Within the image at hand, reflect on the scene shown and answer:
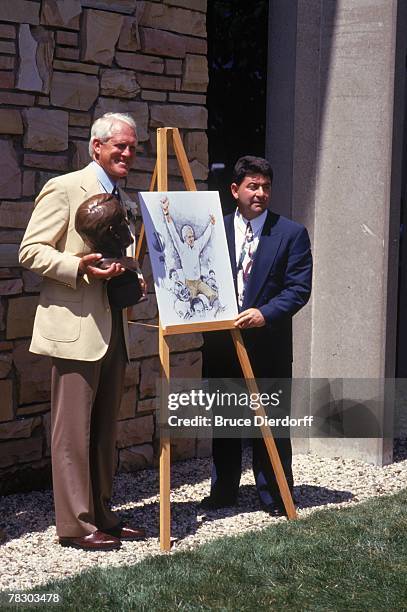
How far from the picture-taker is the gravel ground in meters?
5.43

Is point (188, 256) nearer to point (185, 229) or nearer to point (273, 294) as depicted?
point (185, 229)

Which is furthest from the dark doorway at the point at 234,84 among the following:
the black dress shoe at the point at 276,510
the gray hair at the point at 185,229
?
the black dress shoe at the point at 276,510

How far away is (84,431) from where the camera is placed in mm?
5500

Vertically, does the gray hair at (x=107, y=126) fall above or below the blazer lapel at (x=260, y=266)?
above

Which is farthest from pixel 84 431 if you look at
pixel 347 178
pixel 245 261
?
pixel 347 178

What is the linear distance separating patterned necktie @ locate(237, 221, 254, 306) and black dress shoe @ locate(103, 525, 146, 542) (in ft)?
4.29

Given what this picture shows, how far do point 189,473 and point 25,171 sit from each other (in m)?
2.09

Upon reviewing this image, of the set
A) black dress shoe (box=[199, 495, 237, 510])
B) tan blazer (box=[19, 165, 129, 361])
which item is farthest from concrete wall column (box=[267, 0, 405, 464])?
tan blazer (box=[19, 165, 129, 361])

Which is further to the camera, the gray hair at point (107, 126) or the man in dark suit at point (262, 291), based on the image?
the man in dark suit at point (262, 291)

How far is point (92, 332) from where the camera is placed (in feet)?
17.7

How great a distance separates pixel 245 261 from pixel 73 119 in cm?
133

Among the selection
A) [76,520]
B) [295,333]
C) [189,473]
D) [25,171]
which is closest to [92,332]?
[76,520]

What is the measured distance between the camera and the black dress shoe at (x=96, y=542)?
5.54m

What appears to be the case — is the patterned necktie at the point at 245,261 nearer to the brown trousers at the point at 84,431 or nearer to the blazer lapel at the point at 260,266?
the blazer lapel at the point at 260,266
